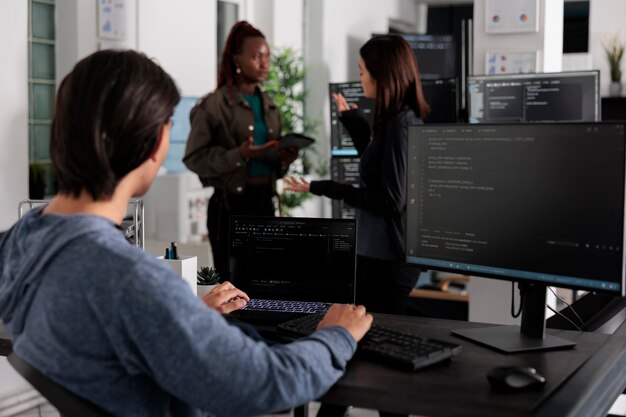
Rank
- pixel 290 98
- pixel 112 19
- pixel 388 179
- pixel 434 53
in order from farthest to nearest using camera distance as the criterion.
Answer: pixel 434 53, pixel 290 98, pixel 112 19, pixel 388 179

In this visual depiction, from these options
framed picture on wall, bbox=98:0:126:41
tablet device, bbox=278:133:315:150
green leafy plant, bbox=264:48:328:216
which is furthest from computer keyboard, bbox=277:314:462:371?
green leafy plant, bbox=264:48:328:216

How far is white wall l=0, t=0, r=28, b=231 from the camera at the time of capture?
3.74 meters

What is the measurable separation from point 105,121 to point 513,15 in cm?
298

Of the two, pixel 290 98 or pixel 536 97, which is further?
pixel 290 98

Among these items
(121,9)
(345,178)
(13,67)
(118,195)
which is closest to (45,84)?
(13,67)

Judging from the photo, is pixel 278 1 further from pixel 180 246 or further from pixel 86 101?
pixel 86 101

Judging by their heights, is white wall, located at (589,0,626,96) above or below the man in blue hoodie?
above

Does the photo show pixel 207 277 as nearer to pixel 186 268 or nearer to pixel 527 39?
pixel 186 268

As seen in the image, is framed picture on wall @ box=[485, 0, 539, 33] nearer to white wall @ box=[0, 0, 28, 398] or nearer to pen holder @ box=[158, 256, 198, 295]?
white wall @ box=[0, 0, 28, 398]

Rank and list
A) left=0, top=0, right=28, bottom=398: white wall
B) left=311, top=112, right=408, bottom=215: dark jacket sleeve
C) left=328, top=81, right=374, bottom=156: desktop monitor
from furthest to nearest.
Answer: left=328, top=81, right=374, bottom=156: desktop monitor, left=0, top=0, right=28, bottom=398: white wall, left=311, top=112, right=408, bottom=215: dark jacket sleeve

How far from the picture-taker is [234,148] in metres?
3.93

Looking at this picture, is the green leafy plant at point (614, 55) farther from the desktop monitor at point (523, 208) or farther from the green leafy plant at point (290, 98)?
the desktop monitor at point (523, 208)

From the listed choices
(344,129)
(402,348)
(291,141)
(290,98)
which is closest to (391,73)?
(291,141)

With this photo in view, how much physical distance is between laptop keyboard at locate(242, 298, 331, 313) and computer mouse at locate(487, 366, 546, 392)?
0.56 meters
